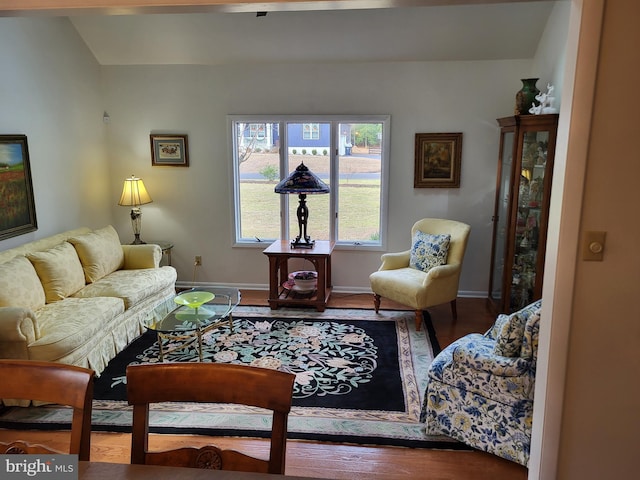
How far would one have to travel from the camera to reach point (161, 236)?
5539mm

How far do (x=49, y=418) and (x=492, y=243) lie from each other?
162 inches

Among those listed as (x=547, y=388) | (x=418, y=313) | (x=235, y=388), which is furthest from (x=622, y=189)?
(x=418, y=313)

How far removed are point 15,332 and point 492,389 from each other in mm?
2784

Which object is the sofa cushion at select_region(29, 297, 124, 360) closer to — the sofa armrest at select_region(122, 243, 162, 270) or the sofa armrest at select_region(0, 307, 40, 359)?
the sofa armrest at select_region(0, 307, 40, 359)

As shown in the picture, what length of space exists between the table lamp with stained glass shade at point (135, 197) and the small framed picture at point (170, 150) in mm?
346

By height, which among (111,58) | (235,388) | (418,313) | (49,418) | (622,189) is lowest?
(49,418)

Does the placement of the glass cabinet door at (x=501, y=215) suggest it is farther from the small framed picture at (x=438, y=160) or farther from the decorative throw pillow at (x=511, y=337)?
the decorative throw pillow at (x=511, y=337)

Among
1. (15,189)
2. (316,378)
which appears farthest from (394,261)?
(15,189)

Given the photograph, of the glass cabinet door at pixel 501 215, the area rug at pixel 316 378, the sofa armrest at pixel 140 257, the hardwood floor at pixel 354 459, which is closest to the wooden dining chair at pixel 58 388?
→ the hardwood floor at pixel 354 459

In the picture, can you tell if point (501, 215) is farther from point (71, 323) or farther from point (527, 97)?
point (71, 323)

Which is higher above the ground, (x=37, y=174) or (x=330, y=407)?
(x=37, y=174)

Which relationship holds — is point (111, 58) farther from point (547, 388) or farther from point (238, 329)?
point (547, 388)

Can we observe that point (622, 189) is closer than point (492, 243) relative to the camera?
Yes

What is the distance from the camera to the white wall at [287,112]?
4.88 metres
